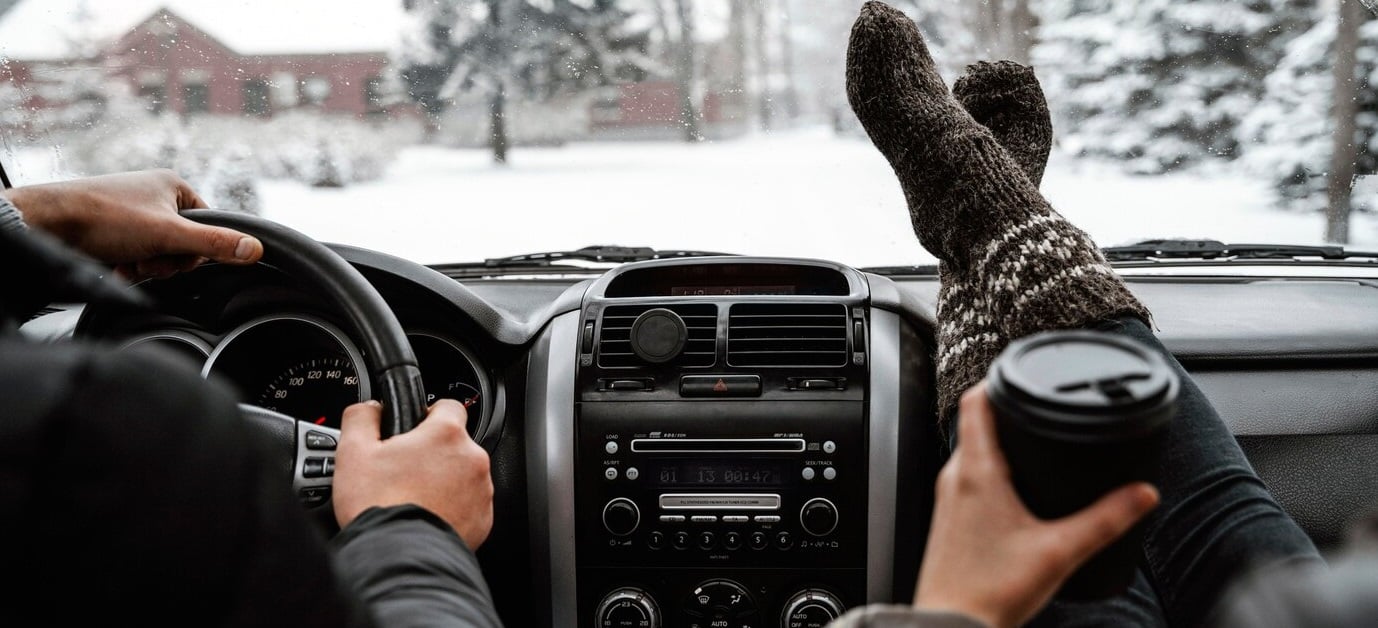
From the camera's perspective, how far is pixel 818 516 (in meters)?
1.75

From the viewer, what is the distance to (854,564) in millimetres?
1780

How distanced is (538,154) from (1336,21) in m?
1.83

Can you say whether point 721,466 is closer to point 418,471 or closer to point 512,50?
point 418,471

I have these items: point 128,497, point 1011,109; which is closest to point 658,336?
point 1011,109

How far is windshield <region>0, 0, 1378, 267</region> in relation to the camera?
2363 millimetres

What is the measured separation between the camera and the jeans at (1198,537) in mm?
1204

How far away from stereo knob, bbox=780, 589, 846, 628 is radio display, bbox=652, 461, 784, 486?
0.20 m

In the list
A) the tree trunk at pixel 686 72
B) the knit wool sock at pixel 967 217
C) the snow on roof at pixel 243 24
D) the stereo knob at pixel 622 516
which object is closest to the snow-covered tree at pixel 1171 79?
the knit wool sock at pixel 967 217

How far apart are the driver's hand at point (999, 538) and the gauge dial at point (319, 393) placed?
4.11 feet

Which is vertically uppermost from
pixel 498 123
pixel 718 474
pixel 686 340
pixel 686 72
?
pixel 686 72

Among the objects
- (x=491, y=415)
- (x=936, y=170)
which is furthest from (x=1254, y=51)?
(x=491, y=415)

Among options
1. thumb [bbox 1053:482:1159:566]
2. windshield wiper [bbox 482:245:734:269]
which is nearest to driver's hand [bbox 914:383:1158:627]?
thumb [bbox 1053:482:1159:566]

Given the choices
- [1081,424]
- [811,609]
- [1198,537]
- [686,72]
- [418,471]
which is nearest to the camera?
[1081,424]

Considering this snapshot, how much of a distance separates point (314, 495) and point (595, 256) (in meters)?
0.95
